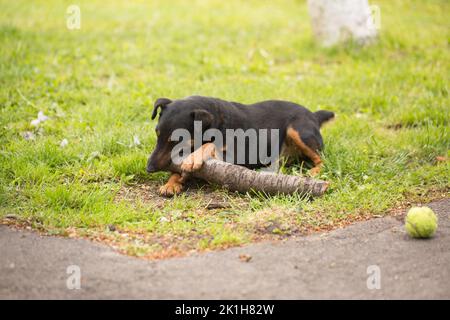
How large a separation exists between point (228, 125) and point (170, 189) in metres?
0.90

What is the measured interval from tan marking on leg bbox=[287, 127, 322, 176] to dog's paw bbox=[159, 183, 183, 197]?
138 centimetres

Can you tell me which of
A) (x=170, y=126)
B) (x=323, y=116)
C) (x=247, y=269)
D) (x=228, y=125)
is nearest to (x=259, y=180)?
(x=228, y=125)

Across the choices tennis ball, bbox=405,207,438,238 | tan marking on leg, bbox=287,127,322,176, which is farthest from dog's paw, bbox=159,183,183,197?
tennis ball, bbox=405,207,438,238

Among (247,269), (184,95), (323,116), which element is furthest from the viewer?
(184,95)

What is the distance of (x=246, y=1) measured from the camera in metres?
14.7

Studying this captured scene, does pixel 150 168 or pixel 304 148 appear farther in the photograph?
pixel 304 148

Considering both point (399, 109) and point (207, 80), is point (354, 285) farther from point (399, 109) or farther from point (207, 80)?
point (207, 80)

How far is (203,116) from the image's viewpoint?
209 inches

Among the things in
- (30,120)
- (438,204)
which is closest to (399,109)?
(438,204)

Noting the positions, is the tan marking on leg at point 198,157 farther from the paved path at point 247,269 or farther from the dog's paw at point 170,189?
the paved path at point 247,269

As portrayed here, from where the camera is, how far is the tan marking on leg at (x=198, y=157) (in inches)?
205

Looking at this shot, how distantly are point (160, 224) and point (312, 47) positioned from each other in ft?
20.9

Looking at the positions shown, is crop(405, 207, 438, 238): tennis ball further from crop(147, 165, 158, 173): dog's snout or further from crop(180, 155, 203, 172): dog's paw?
crop(147, 165, 158, 173): dog's snout

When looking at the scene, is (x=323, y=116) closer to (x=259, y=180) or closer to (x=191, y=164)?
(x=259, y=180)
